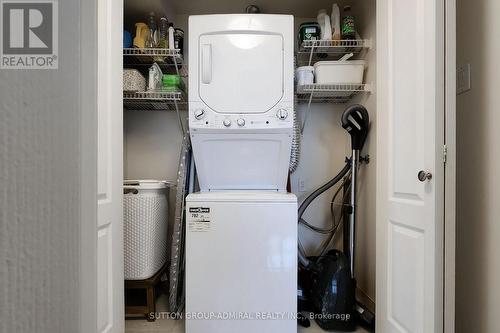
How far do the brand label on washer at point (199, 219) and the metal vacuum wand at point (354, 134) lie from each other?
3.25ft

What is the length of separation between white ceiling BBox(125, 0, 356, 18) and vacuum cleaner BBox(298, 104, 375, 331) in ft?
3.01

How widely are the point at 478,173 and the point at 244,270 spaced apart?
3.77 feet

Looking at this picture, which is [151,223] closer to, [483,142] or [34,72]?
[34,72]

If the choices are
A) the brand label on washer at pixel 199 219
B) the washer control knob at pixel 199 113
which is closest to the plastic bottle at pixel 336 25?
the washer control knob at pixel 199 113

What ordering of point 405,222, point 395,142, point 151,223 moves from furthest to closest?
point 151,223 < point 395,142 < point 405,222

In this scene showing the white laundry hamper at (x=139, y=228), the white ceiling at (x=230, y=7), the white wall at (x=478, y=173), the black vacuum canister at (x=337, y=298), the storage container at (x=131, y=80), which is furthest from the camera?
the white ceiling at (x=230, y=7)

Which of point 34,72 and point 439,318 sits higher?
point 34,72

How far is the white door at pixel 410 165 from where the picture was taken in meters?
1.05

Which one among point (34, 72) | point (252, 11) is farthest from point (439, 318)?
point (252, 11)

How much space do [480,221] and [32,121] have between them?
140cm

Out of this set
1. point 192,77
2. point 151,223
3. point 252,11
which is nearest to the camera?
point 192,77

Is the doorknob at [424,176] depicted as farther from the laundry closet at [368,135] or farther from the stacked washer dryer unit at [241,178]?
the stacked washer dryer unit at [241,178]

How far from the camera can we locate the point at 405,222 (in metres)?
1.25

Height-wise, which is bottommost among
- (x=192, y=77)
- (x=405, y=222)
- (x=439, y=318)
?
(x=439, y=318)
